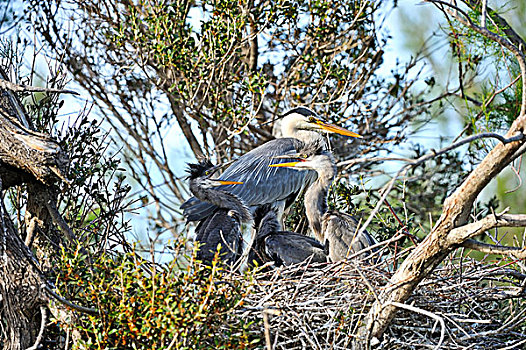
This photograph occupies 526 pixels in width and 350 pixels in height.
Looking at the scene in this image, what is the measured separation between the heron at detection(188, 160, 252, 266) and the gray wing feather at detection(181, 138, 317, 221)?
0.66 ft

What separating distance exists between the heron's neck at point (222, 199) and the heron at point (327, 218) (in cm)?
39

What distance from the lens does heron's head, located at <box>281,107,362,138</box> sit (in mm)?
4664

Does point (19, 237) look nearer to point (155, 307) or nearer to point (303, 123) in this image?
point (155, 307)

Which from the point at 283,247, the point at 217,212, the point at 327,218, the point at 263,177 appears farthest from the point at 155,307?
the point at 263,177

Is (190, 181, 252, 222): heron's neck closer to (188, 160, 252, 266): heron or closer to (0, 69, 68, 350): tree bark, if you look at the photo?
(188, 160, 252, 266): heron

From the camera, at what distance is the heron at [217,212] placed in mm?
3982

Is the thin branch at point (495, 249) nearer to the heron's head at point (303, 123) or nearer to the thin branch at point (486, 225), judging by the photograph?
the thin branch at point (486, 225)

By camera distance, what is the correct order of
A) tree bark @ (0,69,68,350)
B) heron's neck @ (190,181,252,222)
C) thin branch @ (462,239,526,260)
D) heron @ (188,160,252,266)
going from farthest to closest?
1. heron's neck @ (190,181,252,222)
2. heron @ (188,160,252,266)
3. tree bark @ (0,69,68,350)
4. thin branch @ (462,239,526,260)

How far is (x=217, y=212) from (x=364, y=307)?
1.51 m

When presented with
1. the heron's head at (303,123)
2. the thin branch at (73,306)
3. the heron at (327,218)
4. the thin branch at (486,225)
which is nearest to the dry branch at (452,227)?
the thin branch at (486,225)

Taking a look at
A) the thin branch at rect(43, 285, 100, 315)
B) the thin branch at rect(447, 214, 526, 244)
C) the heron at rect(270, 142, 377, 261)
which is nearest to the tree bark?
the thin branch at rect(43, 285, 100, 315)

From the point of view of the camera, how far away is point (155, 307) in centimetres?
251

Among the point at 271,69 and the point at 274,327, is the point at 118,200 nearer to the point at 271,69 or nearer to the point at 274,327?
the point at 274,327

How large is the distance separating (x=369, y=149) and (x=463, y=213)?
105 inches
